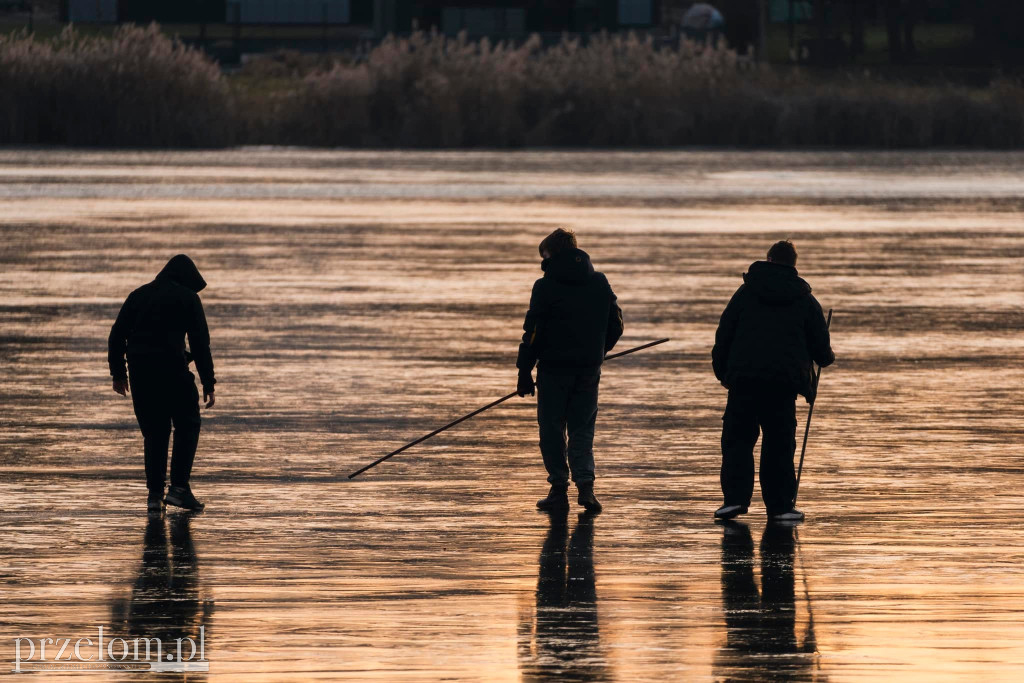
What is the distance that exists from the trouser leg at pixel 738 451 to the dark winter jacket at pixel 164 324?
102 inches

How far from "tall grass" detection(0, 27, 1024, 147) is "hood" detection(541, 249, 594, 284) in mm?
36034

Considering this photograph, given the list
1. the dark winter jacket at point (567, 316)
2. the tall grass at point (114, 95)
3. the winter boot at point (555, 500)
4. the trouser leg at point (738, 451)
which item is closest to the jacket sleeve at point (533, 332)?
the dark winter jacket at point (567, 316)

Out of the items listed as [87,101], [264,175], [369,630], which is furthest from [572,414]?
[87,101]

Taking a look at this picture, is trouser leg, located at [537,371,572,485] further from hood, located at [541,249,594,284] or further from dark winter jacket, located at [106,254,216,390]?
dark winter jacket, located at [106,254,216,390]

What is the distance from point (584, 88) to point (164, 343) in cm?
3740

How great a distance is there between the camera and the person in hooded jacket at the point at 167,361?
390 inches

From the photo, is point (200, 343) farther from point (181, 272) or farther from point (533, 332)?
point (533, 332)

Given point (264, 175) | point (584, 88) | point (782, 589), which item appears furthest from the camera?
point (584, 88)

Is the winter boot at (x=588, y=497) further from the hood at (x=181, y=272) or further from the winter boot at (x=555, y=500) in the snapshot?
the hood at (x=181, y=272)

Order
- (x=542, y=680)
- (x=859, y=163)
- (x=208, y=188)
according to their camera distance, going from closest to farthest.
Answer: (x=542, y=680) < (x=208, y=188) < (x=859, y=163)

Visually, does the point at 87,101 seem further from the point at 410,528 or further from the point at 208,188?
the point at 410,528

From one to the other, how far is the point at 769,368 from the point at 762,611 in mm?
1811

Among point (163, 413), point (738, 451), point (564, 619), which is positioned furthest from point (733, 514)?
point (163, 413)

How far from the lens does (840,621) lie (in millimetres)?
7914
